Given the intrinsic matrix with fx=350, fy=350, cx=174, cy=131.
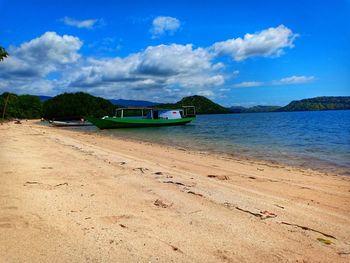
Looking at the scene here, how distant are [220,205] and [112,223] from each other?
77.9 inches

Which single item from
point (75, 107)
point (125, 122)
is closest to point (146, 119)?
point (125, 122)

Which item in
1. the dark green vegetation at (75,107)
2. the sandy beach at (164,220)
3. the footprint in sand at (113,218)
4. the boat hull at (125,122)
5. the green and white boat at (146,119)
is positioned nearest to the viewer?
the sandy beach at (164,220)

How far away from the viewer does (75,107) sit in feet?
424

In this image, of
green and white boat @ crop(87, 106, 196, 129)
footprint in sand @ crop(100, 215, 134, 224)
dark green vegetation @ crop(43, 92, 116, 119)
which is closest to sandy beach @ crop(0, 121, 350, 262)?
footprint in sand @ crop(100, 215, 134, 224)

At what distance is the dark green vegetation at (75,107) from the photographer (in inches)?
4980

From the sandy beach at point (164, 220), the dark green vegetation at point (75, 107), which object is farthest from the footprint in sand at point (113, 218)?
the dark green vegetation at point (75, 107)

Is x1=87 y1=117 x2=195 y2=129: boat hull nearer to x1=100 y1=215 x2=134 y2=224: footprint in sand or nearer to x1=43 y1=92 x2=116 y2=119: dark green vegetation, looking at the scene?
x1=100 y1=215 x2=134 y2=224: footprint in sand

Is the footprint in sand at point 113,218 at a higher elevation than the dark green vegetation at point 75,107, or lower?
lower

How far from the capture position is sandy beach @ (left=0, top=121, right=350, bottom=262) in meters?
4.02

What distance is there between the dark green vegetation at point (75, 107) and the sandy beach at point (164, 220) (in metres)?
115

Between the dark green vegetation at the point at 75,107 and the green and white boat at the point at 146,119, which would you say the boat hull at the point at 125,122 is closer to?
the green and white boat at the point at 146,119

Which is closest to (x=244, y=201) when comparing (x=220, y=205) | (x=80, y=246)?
(x=220, y=205)

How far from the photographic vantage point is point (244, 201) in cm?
643

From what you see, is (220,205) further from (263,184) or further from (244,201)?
(263,184)
